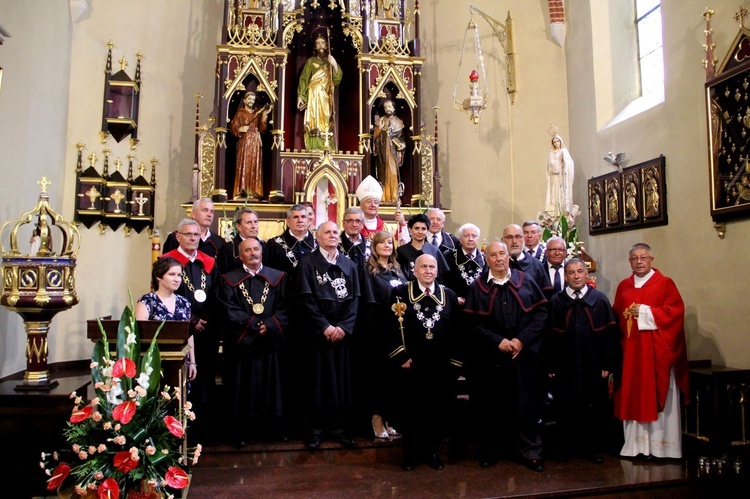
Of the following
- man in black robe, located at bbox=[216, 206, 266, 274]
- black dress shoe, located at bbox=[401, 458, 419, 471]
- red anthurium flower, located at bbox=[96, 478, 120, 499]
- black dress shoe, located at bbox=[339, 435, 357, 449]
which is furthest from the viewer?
man in black robe, located at bbox=[216, 206, 266, 274]

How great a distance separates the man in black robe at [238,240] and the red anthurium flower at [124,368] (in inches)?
76.9

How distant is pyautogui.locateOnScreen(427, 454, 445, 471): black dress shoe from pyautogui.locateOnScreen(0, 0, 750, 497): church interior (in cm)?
13

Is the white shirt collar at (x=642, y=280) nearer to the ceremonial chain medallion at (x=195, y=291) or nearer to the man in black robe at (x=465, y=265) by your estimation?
the man in black robe at (x=465, y=265)

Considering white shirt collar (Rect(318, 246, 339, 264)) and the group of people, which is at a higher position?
white shirt collar (Rect(318, 246, 339, 264))

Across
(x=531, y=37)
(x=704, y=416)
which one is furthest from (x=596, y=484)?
(x=531, y=37)

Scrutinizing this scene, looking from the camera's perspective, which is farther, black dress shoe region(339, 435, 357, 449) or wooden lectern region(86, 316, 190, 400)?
black dress shoe region(339, 435, 357, 449)

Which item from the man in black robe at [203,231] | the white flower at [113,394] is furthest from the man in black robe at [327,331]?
the white flower at [113,394]

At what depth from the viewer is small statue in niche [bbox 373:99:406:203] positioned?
836 cm

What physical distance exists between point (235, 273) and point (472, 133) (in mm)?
5842

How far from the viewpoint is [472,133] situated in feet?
31.7

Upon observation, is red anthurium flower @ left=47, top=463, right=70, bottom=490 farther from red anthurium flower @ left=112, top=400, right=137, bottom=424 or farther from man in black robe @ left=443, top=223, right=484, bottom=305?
man in black robe @ left=443, top=223, right=484, bottom=305

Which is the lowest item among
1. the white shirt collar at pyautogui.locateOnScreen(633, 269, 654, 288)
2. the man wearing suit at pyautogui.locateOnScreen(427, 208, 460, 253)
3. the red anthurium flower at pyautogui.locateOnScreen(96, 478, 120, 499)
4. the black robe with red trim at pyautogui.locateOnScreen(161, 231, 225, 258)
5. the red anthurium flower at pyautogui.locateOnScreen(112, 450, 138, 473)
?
the red anthurium flower at pyautogui.locateOnScreen(96, 478, 120, 499)

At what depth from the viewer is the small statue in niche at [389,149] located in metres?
8.36

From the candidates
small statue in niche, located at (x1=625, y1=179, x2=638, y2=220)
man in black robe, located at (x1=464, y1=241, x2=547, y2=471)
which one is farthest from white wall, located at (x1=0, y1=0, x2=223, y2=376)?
small statue in niche, located at (x1=625, y1=179, x2=638, y2=220)
